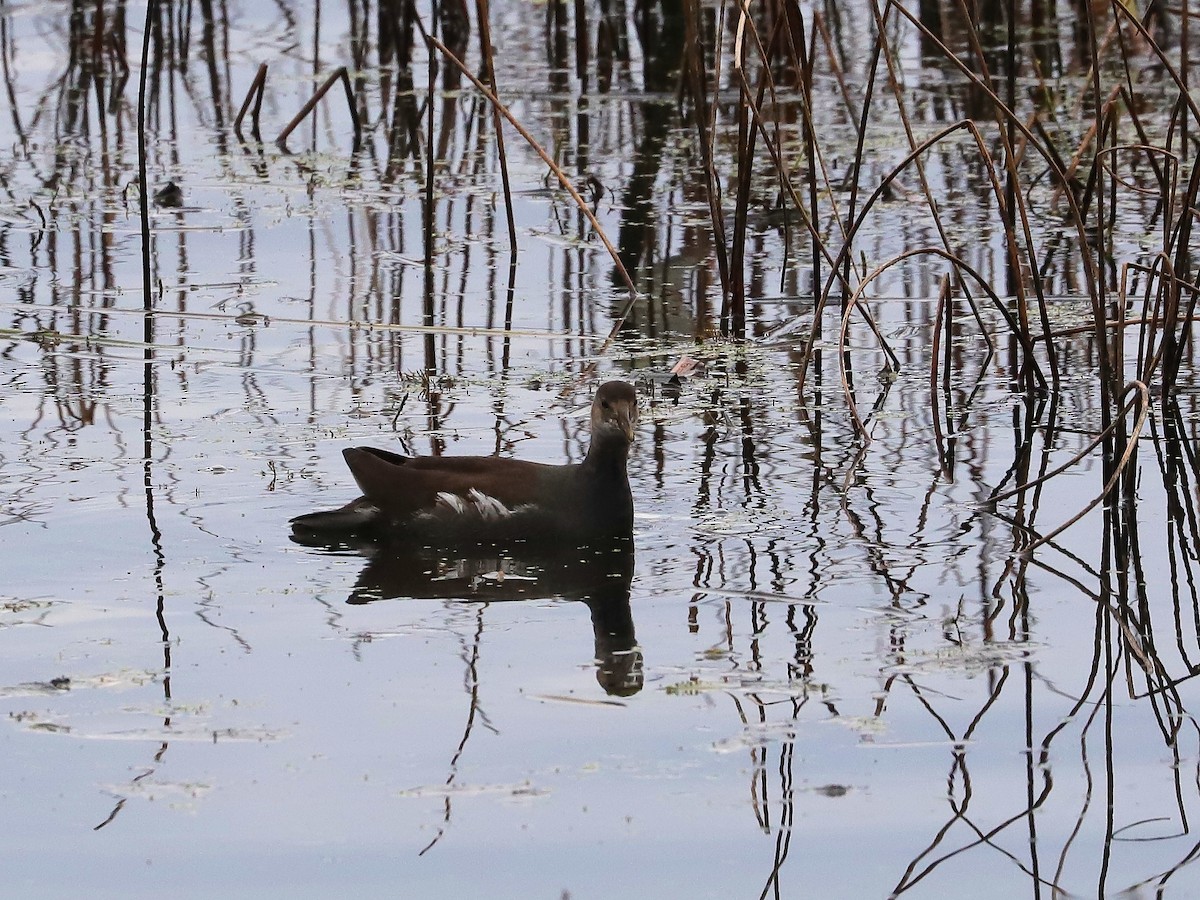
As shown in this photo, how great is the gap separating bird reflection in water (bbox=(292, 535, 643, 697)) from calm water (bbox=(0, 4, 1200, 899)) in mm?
21

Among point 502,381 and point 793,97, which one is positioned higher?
point 793,97

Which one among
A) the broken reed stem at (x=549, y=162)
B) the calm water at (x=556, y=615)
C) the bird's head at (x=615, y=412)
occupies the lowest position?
the calm water at (x=556, y=615)

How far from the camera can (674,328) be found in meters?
7.84

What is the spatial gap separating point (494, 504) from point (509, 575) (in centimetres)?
24

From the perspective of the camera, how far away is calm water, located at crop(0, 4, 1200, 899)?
372cm

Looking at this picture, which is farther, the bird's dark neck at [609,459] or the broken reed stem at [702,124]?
the broken reed stem at [702,124]

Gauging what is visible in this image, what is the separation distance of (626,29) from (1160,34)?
3.49m

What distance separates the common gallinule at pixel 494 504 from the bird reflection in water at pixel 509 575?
1.4 inches

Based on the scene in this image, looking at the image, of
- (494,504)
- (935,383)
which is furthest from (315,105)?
(494,504)

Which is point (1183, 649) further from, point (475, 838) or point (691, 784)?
point (475, 838)

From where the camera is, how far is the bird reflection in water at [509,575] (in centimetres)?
501

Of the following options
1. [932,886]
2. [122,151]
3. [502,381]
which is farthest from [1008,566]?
[122,151]

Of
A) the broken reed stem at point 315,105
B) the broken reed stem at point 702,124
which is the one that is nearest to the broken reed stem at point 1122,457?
the broken reed stem at point 702,124

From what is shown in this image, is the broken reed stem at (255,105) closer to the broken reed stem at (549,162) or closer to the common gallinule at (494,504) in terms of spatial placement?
the broken reed stem at (549,162)
